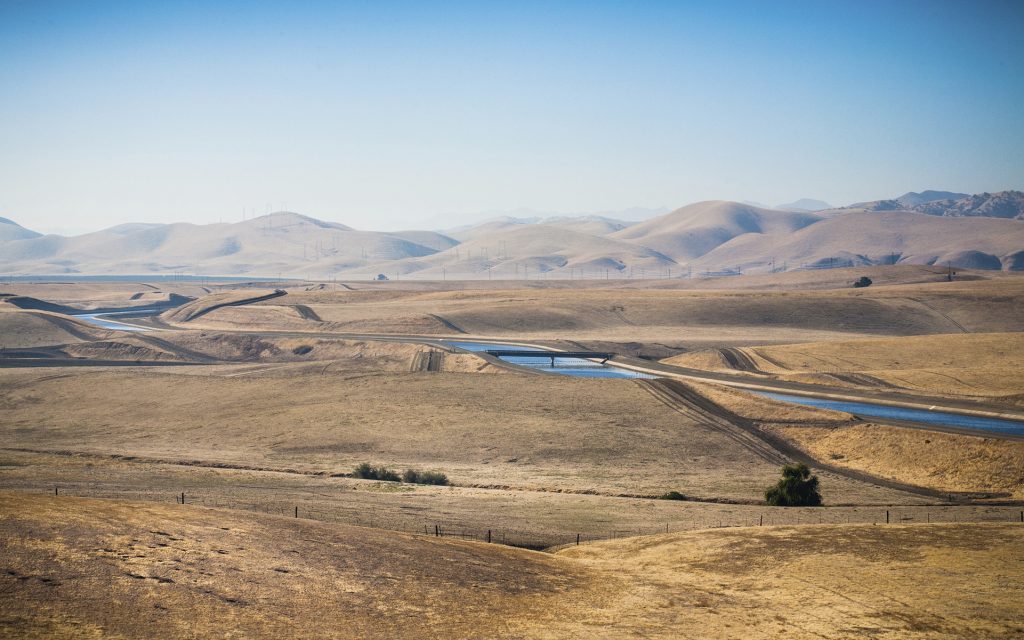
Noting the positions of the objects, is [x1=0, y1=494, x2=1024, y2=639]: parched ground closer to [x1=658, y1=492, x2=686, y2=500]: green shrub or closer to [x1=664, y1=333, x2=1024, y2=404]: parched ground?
[x1=658, y1=492, x2=686, y2=500]: green shrub

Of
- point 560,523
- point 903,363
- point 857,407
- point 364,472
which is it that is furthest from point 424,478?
point 903,363

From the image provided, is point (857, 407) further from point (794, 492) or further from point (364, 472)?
point (364, 472)

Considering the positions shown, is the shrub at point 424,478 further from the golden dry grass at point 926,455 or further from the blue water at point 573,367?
Answer: the blue water at point 573,367

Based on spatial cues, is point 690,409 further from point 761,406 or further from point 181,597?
point 181,597

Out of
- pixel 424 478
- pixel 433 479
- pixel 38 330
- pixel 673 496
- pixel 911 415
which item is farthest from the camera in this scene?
pixel 38 330

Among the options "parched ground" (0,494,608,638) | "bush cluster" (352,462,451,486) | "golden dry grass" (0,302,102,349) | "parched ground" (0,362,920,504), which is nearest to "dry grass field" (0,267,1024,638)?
"parched ground" (0,494,608,638)

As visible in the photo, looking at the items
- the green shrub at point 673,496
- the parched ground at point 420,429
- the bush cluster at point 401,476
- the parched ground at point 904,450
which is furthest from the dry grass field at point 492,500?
the bush cluster at point 401,476

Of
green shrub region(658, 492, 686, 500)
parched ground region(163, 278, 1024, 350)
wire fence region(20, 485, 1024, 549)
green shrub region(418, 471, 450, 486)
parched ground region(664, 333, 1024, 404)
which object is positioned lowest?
green shrub region(418, 471, 450, 486)
